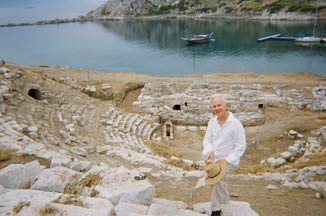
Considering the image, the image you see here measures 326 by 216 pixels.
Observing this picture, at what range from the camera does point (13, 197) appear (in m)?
6.02

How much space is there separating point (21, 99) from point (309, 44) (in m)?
65.0

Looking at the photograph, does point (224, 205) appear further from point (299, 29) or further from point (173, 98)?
point (299, 29)

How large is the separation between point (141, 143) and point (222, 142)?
13.1 meters

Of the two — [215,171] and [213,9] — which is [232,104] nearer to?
[215,171]

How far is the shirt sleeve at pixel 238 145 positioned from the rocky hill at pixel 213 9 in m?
106

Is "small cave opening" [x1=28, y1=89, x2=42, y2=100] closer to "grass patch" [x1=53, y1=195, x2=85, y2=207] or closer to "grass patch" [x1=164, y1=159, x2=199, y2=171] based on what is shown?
"grass patch" [x1=164, y1=159, x2=199, y2=171]

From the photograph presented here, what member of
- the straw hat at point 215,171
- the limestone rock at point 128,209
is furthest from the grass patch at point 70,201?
the straw hat at point 215,171

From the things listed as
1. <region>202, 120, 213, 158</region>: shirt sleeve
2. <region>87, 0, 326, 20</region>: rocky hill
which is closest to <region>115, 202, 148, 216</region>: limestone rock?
<region>202, 120, 213, 158</region>: shirt sleeve

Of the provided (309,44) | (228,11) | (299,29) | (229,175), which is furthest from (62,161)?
(228,11)

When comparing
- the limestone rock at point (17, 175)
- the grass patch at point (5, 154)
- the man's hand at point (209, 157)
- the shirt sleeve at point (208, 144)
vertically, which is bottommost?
the grass patch at point (5, 154)

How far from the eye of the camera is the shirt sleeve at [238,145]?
5832 mm

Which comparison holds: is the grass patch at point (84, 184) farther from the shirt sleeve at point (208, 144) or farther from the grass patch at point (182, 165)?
the grass patch at point (182, 165)

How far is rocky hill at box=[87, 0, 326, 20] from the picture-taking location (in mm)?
98312

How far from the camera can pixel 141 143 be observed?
61.5 feet
